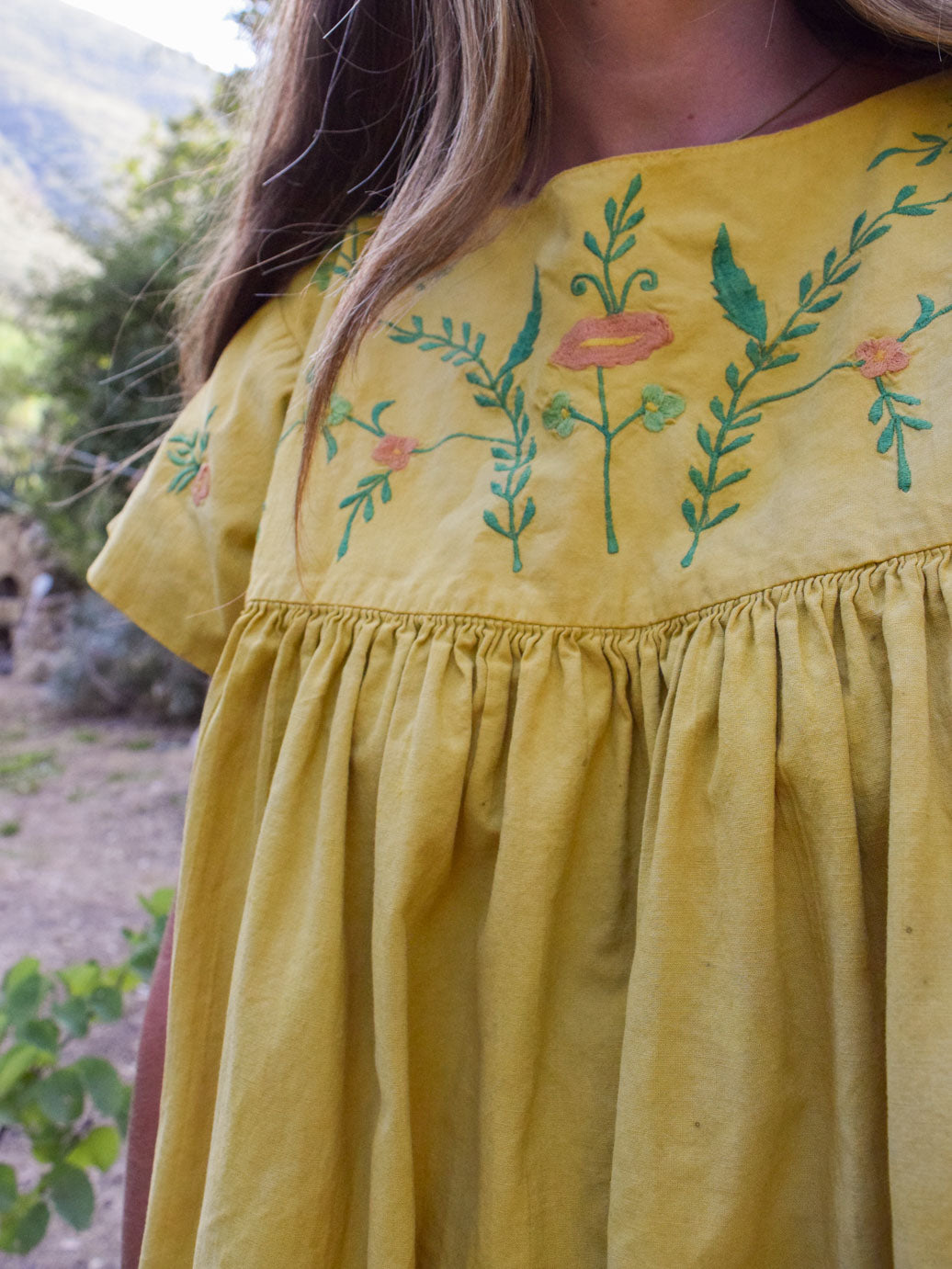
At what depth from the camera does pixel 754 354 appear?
60 centimetres

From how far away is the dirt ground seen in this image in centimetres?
192

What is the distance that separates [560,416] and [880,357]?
0.70 feet

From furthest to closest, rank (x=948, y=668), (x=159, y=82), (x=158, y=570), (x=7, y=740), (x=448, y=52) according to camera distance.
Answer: (x=7, y=740) → (x=159, y=82) → (x=158, y=570) → (x=448, y=52) → (x=948, y=668)

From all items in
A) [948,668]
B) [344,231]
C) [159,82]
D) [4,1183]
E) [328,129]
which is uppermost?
[159,82]

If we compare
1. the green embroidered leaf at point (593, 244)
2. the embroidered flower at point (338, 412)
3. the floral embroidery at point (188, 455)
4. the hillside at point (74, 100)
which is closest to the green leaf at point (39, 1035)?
the floral embroidery at point (188, 455)

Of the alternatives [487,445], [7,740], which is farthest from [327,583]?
[7,740]

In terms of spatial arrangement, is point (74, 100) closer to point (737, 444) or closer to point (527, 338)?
point (527, 338)

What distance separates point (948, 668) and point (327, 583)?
430 millimetres

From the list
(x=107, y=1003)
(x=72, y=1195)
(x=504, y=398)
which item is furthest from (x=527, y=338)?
(x=72, y=1195)

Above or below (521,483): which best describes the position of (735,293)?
above

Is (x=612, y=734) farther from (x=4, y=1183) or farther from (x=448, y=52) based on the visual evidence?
(x=4, y=1183)

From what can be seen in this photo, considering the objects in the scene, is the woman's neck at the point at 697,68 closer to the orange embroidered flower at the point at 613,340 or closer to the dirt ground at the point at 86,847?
the orange embroidered flower at the point at 613,340

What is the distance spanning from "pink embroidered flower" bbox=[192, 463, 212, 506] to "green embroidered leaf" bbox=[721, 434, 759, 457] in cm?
47

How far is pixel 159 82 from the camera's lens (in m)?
2.46
